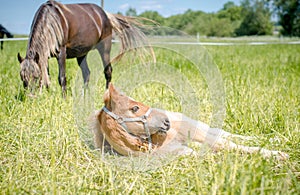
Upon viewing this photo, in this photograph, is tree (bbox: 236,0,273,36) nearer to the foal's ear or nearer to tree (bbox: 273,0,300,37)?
tree (bbox: 273,0,300,37)

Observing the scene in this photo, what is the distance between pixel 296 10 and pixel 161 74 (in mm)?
44949

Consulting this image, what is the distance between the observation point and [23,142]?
275cm

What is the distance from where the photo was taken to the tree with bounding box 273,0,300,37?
42.4 meters

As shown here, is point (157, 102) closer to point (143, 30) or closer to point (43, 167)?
point (143, 30)

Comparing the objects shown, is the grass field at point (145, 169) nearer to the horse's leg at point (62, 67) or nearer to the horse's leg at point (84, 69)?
the horse's leg at point (62, 67)

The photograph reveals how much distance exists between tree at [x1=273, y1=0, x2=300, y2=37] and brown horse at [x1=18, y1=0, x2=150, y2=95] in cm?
4122

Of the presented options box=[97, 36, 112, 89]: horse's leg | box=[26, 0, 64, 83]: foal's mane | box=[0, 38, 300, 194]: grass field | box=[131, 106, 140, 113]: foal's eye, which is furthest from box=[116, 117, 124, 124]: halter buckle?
box=[97, 36, 112, 89]: horse's leg

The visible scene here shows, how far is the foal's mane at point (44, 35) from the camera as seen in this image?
4504 mm

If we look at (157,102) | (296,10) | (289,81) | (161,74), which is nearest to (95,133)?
(161,74)

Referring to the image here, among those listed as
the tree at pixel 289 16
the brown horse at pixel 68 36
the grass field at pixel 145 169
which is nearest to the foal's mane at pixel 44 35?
the brown horse at pixel 68 36

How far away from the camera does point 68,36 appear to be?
490 centimetres

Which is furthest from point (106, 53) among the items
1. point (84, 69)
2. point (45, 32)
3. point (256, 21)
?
point (256, 21)

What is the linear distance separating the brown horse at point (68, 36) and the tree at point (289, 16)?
41.2 metres

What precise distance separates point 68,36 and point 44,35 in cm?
45
